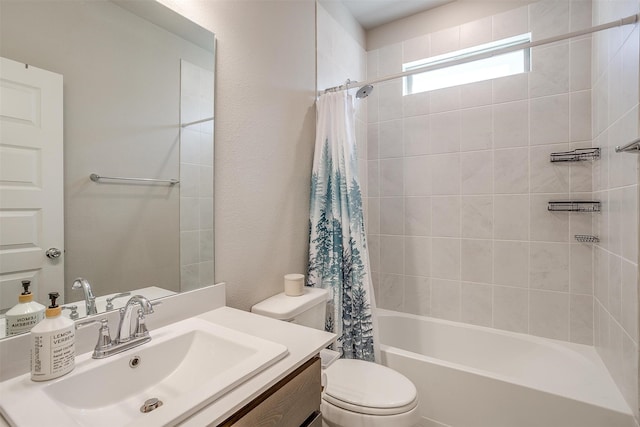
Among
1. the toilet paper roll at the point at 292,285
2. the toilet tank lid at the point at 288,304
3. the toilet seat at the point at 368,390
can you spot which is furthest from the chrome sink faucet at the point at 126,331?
the toilet seat at the point at 368,390

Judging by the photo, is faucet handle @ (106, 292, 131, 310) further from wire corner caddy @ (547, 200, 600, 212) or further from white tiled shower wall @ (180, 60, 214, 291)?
wire corner caddy @ (547, 200, 600, 212)

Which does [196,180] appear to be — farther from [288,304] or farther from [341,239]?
[341,239]

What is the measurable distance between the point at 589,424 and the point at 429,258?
1.19 m

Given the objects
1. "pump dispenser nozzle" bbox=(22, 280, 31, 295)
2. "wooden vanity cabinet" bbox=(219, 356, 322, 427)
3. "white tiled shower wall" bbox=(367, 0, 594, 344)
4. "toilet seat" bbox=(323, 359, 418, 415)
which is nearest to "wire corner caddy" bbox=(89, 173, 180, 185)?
"pump dispenser nozzle" bbox=(22, 280, 31, 295)

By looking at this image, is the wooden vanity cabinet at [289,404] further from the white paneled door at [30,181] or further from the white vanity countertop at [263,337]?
the white paneled door at [30,181]

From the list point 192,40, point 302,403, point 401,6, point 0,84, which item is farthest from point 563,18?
point 0,84

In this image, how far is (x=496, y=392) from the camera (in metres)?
1.47

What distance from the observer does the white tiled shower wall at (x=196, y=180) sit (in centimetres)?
116

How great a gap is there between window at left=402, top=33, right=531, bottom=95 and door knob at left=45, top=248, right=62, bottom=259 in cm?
214

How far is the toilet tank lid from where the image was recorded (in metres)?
1.34

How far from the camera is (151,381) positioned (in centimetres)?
86

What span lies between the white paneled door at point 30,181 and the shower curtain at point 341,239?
1.19 m

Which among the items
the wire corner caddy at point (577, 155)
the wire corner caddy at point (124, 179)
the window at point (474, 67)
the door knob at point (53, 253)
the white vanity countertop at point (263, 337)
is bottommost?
the white vanity countertop at point (263, 337)

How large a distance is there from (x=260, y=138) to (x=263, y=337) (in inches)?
36.6
